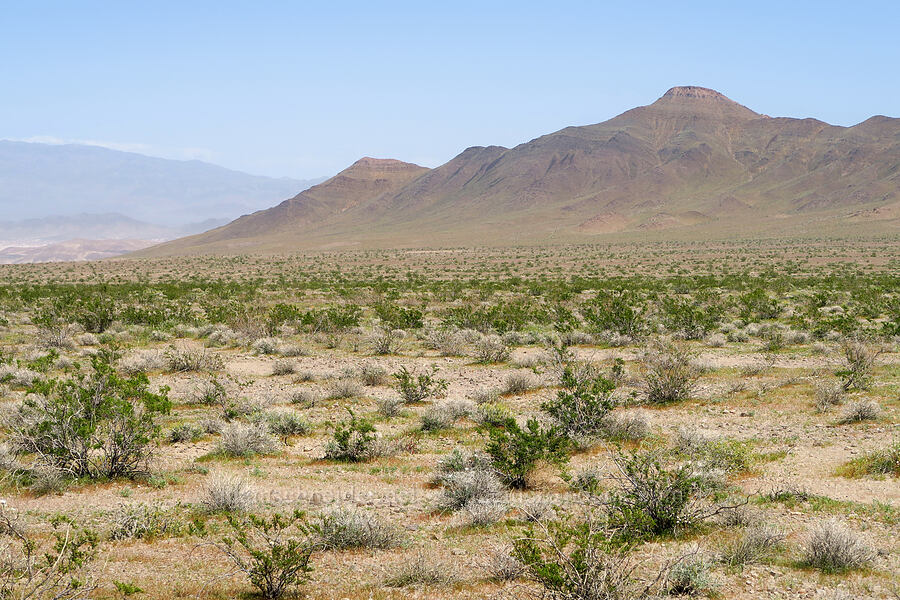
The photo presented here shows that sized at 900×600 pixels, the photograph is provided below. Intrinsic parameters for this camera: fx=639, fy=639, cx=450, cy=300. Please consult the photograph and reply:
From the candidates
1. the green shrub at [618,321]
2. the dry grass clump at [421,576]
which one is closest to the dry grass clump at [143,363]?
the dry grass clump at [421,576]

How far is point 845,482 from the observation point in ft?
25.7

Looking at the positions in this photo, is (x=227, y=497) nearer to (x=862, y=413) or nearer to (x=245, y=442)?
(x=245, y=442)

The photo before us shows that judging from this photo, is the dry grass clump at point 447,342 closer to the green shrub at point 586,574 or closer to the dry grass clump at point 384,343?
the dry grass clump at point 384,343

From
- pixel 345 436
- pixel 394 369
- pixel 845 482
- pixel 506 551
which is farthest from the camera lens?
pixel 394 369

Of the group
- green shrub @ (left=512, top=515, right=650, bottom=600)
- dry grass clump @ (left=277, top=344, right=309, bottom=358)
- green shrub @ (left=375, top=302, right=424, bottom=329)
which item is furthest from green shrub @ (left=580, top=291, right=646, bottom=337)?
green shrub @ (left=512, top=515, right=650, bottom=600)

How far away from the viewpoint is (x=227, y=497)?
6992mm

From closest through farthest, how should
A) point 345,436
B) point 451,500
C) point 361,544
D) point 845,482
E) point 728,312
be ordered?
point 361,544
point 451,500
point 845,482
point 345,436
point 728,312

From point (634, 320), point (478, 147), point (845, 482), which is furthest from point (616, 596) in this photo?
point (478, 147)

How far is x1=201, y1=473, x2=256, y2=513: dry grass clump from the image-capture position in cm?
700

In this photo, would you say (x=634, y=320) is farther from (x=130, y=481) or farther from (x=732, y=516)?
(x=130, y=481)

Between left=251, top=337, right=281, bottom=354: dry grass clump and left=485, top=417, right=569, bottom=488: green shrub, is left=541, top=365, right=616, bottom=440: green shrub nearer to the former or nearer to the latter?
left=485, top=417, right=569, bottom=488: green shrub

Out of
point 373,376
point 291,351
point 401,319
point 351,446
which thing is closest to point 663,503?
point 351,446

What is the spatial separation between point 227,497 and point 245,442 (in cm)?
239

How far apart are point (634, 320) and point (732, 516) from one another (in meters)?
13.4
